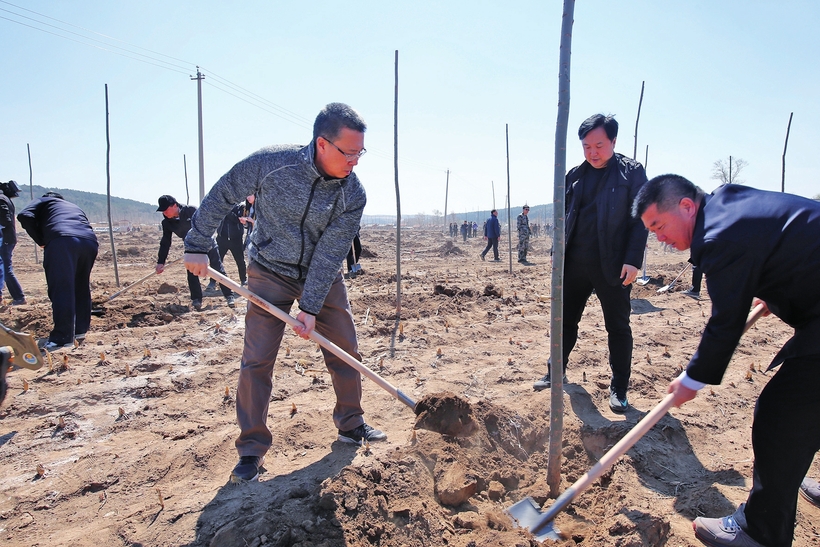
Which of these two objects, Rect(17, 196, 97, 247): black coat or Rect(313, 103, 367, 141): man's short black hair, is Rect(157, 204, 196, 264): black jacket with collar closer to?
Rect(17, 196, 97, 247): black coat

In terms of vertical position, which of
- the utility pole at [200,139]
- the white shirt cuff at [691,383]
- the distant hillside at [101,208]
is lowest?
the white shirt cuff at [691,383]

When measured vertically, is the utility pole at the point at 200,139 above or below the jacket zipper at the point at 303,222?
above

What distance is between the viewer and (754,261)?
1668 mm

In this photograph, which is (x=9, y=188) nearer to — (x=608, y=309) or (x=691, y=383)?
(x=608, y=309)

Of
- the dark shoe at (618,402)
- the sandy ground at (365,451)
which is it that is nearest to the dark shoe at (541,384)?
the sandy ground at (365,451)

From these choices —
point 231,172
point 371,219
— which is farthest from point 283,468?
point 371,219

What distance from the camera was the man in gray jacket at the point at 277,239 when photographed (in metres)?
2.47

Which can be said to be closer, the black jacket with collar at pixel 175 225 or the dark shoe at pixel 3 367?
the dark shoe at pixel 3 367

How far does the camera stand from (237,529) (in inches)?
80.2

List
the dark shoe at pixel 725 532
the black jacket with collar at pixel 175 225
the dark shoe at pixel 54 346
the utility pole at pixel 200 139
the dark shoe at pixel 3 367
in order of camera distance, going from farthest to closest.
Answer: the utility pole at pixel 200 139, the black jacket with collar at pixel 175 225, the dark shoe at pixel 54 346, the dark shoe at pixel 725 532, the dark shoe at pixel 3 367

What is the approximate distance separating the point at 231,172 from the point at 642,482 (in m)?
2.89

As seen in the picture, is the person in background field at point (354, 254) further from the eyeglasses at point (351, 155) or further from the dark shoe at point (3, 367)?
the dark shoe at point (3, 367)

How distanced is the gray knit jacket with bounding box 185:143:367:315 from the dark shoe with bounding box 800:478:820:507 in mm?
2808

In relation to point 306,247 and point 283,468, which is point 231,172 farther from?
point 283,468
